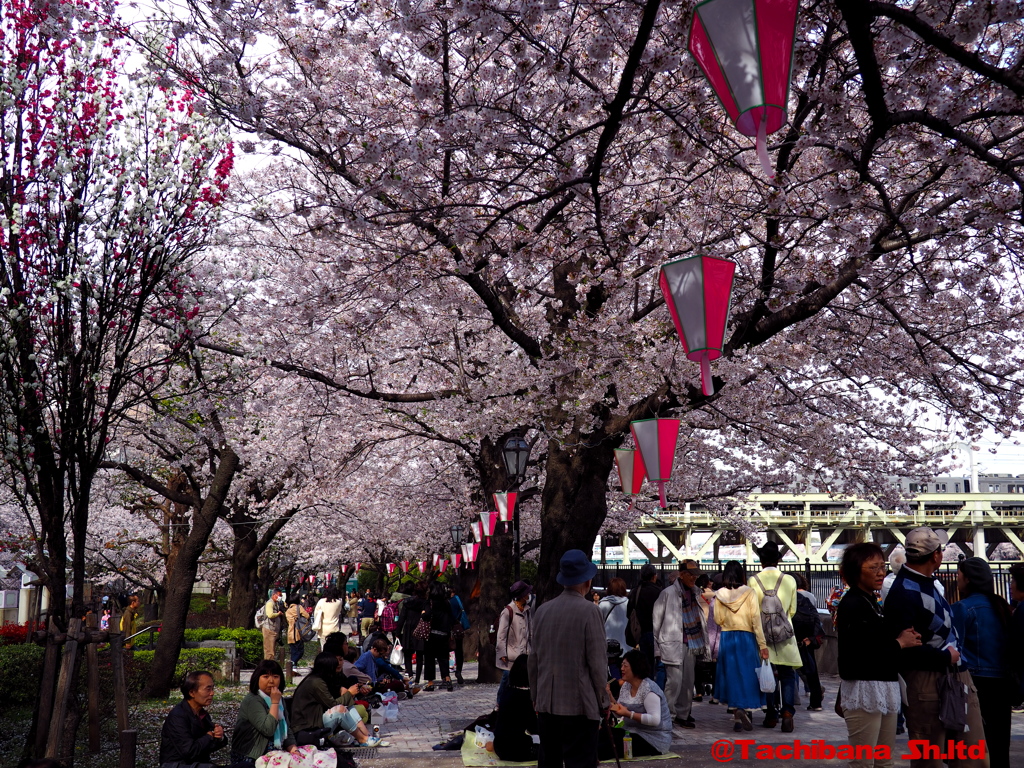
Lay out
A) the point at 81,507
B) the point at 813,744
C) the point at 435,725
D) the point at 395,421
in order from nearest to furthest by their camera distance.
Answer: the point at 81,507 → the point at 813,744 → the point at 435,725 → the point at 395,421

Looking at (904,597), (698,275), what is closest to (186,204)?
(698,275)

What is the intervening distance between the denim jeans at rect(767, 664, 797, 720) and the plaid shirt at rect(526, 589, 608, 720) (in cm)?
490

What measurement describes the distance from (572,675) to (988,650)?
2837mm

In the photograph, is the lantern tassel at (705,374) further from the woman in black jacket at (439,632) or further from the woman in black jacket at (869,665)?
the woman in black jacket at (439,632)

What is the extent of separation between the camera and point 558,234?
10125 millimetres

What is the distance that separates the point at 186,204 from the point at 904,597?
7.32m

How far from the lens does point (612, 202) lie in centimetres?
948

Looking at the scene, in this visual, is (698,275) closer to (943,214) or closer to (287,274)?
(943,214)

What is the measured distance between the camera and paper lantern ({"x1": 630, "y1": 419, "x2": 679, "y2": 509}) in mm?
9320

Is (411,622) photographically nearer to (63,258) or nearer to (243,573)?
(243,573)

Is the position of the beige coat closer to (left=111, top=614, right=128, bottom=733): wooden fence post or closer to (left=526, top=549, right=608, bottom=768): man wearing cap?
(left=526, top=549, right=608, bottom=768): man wearing cap

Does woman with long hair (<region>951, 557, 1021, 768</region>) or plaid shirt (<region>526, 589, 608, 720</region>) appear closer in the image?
plaid shirt (<region>526, 589, 608, 720</region>)

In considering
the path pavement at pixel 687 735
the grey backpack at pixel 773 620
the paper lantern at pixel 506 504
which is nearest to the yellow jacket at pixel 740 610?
the grey backpack at pixel 773 620

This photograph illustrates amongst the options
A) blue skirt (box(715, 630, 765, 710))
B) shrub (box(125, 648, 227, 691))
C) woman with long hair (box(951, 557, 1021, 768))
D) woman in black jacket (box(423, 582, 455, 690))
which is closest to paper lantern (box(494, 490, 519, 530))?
woman in black jacket (box(423, 582, 455, 690))
